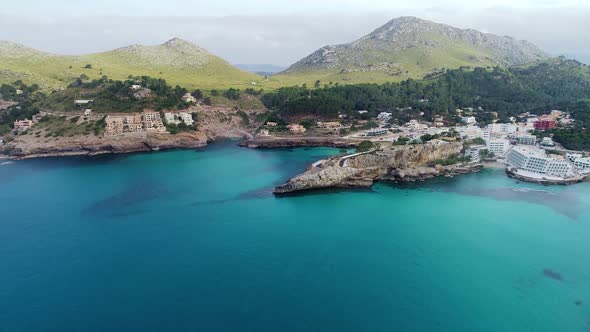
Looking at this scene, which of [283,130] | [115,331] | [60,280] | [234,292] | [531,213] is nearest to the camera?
[115,331]

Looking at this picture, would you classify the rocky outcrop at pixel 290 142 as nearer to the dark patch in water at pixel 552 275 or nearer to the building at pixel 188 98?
the building at pixel 188 98

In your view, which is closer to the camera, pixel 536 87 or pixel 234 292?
pixel 234 292

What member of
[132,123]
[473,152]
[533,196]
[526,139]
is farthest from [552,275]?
[132,123]

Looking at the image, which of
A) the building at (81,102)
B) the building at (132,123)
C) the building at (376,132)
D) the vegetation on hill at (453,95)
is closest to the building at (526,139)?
the vegetation on hill at (453,95)

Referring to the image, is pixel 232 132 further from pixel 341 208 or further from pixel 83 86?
pixel 341 208

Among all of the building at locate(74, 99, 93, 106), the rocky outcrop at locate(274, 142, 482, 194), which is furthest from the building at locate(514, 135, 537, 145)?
the building at locate(74, 99, 93, 106)

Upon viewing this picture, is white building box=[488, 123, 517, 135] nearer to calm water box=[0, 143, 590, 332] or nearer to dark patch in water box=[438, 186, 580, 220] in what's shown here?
calm water box=[0, 143, 590, 332]

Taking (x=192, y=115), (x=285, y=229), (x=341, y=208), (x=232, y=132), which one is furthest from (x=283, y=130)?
(x=285, y=229)
